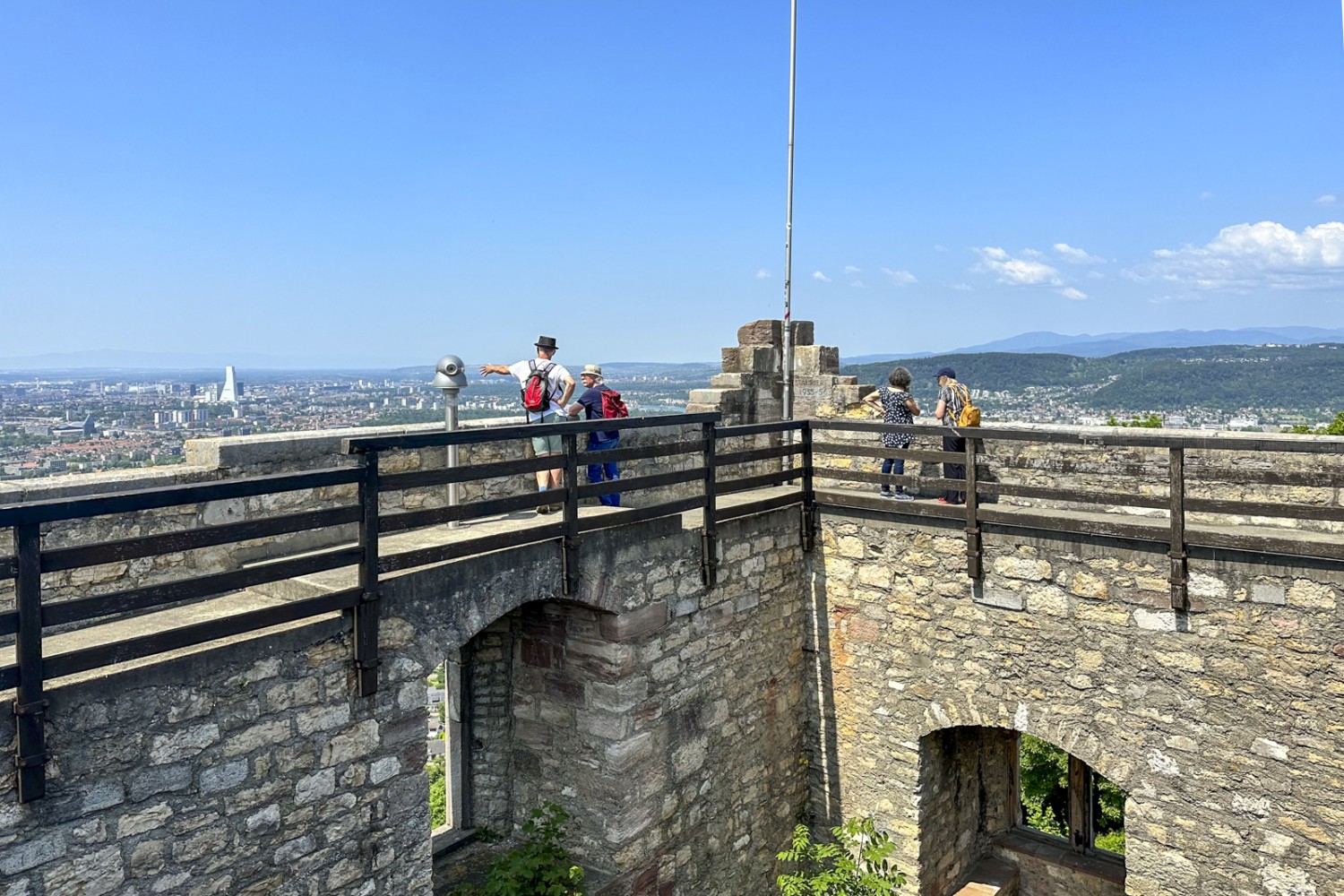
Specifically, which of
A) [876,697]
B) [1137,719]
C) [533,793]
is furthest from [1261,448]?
[533,793]

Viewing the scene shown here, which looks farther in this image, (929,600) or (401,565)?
(929,600)

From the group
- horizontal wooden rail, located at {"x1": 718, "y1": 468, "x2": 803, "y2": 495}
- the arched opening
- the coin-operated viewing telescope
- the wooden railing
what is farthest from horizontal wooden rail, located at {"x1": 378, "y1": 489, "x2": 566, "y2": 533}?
the arched opening

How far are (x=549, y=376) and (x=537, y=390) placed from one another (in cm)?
16

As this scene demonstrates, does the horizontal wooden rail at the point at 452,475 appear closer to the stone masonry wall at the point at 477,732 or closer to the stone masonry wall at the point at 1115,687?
the stone masonry wall at the point at 477,732

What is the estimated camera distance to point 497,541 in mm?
5465

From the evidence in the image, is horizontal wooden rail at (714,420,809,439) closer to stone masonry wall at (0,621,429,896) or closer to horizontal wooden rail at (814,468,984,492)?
horizontal wooden rail at (814,468,984,492)

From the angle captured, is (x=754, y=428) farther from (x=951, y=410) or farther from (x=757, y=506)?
(x=951, y=410)

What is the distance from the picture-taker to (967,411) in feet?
27.2

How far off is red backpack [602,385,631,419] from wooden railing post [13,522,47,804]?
443cm

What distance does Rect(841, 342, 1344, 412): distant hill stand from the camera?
40.6 m

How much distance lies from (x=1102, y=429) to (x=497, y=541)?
211 inches

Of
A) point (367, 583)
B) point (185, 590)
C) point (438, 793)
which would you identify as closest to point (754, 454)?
point (367, 583)

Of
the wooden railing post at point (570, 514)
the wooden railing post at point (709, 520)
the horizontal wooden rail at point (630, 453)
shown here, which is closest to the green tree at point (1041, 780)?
the wooden railing post at point (709, 520)

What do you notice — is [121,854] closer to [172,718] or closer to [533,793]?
[172,718]
